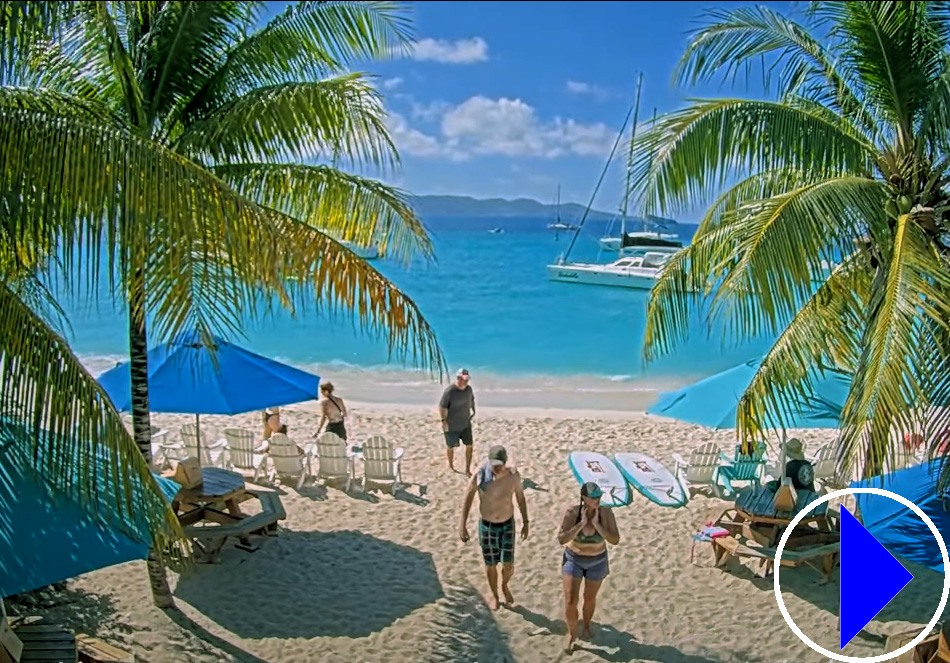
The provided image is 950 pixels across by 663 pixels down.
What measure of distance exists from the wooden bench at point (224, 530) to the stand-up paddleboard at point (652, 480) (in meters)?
3.86

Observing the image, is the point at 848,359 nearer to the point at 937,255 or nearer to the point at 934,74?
the point at 937,255

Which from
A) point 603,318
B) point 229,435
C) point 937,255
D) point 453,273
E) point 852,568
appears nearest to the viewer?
point 937,255

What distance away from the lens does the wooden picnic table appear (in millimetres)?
7316

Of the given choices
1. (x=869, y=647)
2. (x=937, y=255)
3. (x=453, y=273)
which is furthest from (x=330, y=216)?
(x=453, y=273)

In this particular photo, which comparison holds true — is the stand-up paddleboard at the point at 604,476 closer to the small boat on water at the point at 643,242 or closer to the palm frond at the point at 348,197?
the palm frond at the point at 348,197

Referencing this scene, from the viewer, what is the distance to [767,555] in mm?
7090

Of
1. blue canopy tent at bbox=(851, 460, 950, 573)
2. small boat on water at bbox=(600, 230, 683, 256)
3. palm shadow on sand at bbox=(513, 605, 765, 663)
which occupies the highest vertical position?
small boat on water at bbox=(600, 230, 683, 256)

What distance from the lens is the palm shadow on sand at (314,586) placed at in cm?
645

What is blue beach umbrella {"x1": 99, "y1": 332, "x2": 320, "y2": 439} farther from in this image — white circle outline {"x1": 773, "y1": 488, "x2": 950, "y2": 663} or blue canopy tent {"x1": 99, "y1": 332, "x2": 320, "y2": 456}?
white circle outline {"x1": 773, "y1": 488, "x2": 950, "y2": 663}

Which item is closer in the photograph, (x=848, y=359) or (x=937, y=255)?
(x=937, y=255)

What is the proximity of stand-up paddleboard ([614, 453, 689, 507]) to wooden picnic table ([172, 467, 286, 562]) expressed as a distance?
3877 millimetres

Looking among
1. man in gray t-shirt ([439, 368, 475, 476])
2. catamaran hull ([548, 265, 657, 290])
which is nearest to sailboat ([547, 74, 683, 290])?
catamaran hull ([548, 265, 657, 290])

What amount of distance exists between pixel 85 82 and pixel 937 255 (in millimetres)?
5989

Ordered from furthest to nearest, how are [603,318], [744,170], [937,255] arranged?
[603,318] → [744,170] → [937,255]
